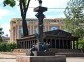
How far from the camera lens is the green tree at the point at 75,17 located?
141 ft

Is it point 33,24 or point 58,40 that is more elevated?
point 58,40

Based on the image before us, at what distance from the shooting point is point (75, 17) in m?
44.1

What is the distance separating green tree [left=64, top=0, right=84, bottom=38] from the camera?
4311 centimetres

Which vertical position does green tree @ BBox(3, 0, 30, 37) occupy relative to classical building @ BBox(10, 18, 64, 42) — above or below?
above

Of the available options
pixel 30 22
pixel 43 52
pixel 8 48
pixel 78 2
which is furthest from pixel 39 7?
pixel 30 22

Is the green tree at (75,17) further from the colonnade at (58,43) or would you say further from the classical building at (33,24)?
the classical building at (33,24)

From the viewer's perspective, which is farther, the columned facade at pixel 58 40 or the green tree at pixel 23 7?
the green tree at pixel 23 7

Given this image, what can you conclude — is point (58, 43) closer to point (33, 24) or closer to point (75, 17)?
point (75, 17)

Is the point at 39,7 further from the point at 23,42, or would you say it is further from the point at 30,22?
the point at 30,22

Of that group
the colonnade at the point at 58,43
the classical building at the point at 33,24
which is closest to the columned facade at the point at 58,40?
the colonnade at the point at 58,43

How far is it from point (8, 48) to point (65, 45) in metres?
→ 17.9

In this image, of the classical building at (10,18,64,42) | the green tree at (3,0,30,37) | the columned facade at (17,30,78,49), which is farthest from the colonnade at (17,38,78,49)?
the classical building at (10,18,64,42)

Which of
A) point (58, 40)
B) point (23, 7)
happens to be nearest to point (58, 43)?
point (58, 40)

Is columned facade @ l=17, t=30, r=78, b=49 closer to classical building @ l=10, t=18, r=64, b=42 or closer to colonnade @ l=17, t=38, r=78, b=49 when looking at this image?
colonnade @ l=17, t=38, r=78, b=49
